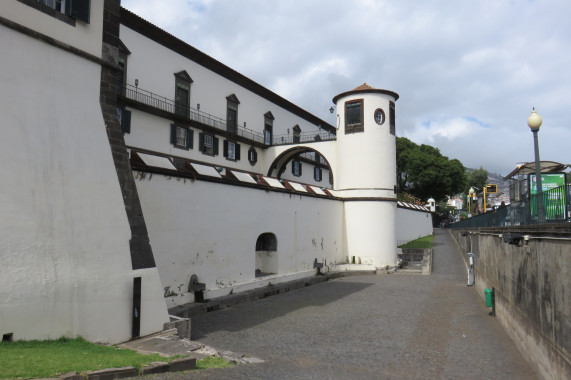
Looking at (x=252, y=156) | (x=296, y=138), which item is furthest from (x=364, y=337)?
(x=296, y=138)

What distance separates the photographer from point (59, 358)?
510cm

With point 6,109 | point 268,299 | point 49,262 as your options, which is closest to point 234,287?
point 268,299

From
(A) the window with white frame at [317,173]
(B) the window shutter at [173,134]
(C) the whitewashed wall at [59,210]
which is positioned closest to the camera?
(C) the whitewashed wall at [59,210]

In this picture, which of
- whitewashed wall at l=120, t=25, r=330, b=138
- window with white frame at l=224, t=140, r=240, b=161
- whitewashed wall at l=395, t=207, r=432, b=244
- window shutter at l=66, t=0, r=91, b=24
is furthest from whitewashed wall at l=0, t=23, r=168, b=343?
whitewashed wall at l=395, t=207, r=432, b=244

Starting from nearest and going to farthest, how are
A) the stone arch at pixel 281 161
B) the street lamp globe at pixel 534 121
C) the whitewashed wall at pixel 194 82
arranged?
the street lamp globe at pixel 534 121
the whitewashed wall at pixel 194 82
the stone arch at pixel 281 161

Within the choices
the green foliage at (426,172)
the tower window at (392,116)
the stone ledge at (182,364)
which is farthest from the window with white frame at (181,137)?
the green foliage at (426,172)

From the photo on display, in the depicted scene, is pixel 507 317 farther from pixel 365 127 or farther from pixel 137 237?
pixel 365 127

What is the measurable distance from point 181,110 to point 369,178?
11352 millimetres

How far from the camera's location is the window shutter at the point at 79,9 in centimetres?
747

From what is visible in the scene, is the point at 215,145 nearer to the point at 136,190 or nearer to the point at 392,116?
the point at 392,116

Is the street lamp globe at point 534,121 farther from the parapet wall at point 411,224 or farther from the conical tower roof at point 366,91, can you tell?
the parapet wall at point 411,224

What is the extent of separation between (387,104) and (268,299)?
1424 cm

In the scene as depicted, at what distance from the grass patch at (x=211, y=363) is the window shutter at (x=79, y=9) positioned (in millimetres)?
6835

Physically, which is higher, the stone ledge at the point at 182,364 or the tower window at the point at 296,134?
the tower window at the point at 296,134
